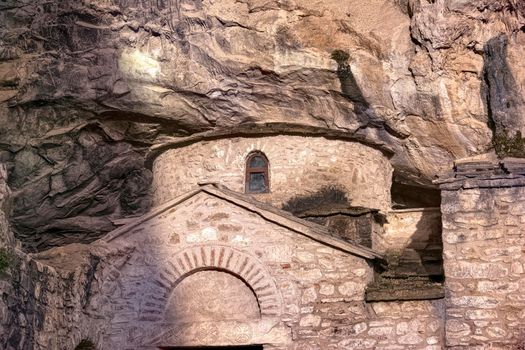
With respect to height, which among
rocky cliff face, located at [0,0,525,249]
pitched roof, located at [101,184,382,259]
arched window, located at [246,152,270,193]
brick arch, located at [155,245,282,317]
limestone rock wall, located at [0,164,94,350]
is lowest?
limestone rock wall, located at [0,164,94,350]

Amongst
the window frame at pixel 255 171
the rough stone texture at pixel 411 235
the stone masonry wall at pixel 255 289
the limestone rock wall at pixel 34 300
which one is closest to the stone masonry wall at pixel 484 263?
the stone masonry wall at pixel 255 289

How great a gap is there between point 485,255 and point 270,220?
2.74m

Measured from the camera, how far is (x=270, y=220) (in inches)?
424

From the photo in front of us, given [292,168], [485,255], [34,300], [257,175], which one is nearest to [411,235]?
[292,168]

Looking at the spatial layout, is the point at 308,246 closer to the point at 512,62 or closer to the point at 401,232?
the point at 401,232

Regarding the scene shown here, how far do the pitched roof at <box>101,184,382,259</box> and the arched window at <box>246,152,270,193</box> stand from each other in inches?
104

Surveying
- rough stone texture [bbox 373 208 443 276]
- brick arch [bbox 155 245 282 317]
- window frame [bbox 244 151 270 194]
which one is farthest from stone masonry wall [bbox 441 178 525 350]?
window frame [bbox 244 151 270 194]

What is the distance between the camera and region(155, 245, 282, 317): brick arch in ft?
34.9

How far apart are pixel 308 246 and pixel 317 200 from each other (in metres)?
2.97

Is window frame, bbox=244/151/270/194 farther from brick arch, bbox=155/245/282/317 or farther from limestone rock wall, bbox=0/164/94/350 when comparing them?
limestone rock wall, bbox=0/164/94/350

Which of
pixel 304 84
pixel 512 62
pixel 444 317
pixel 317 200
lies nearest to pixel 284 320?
pixel 444 317

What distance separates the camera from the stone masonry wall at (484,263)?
9758mm

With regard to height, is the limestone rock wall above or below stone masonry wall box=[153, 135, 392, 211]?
below

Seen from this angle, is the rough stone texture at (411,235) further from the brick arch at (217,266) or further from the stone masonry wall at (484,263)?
the brick arch at (217,266)
